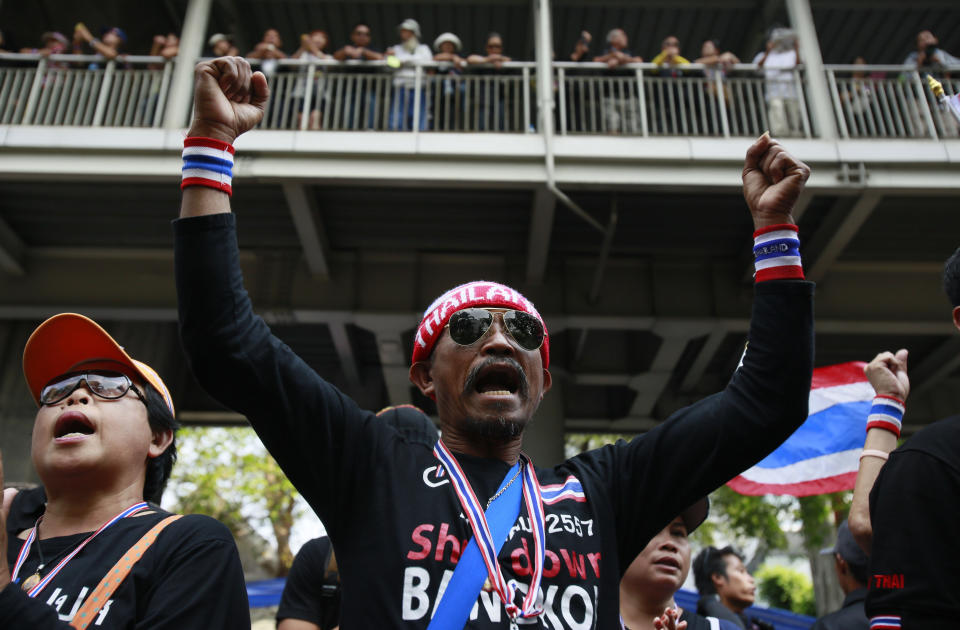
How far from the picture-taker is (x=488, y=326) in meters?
1.95

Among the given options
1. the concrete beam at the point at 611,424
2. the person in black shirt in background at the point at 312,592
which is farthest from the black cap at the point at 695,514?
the concrete beam at the point at 611,424

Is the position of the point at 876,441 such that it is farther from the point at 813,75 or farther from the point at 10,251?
the point at 10,251

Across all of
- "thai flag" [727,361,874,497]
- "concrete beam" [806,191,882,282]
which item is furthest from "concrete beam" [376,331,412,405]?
"concrete beam" [806,191,882,282]

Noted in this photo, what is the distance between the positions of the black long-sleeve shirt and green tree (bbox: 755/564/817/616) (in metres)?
21.9

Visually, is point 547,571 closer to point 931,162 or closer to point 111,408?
point 111,408

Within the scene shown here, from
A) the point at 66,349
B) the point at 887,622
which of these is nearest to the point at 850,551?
the point at 887,622

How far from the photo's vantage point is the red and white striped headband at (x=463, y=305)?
203 cm

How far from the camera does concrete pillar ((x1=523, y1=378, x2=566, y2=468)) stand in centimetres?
1032

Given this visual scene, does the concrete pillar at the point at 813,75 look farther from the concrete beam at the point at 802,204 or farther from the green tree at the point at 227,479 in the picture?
the green tree at the point at 227,479

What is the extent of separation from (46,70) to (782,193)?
1031 cm

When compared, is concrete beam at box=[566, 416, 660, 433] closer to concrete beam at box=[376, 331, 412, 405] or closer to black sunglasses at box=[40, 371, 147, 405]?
concrete beam at box=[376, 331, 412, 405]

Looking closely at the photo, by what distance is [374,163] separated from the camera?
27.0ft

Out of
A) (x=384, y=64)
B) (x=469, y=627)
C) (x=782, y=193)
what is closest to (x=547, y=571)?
(x=469, y=627)

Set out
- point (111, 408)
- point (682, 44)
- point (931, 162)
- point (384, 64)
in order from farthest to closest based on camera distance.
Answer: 1. point (682, 44)
2. point (384, 64)
3. point (931, 162)
4. point (111, 408)
